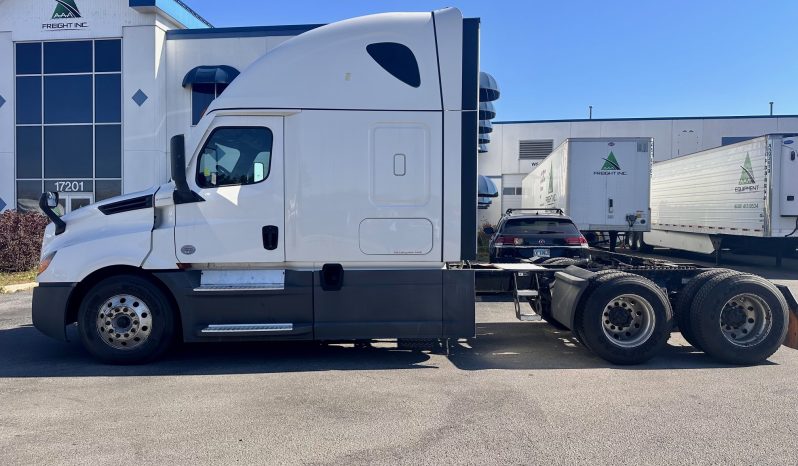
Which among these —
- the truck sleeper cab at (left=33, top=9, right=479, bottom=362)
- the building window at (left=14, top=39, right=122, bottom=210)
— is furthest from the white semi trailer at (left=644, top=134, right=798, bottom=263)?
the building window at (left=14, top=39, right=122, bottom=210)

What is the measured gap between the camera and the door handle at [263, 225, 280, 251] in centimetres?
628

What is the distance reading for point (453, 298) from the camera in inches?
252

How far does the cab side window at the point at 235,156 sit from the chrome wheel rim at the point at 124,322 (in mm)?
1491

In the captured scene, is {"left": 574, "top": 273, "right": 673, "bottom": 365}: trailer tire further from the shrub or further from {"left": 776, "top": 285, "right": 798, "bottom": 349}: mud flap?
the shrub

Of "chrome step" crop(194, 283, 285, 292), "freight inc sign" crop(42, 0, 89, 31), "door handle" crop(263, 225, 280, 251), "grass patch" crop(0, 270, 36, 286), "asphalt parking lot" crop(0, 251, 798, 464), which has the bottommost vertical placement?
"asphalt parking lot" crop(0, 251, 798, 464)

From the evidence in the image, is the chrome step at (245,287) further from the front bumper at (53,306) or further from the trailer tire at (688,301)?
the trailer tire at (688,301)

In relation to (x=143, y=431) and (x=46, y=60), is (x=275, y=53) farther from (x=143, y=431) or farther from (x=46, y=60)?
(x=46, y=60)

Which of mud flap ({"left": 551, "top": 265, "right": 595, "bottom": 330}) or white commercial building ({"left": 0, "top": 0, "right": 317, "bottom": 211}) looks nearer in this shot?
mud flap ({"left": 551, "top": 265, "right": 595, "bottom": 330})

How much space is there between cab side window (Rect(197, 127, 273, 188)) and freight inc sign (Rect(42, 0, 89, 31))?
17.5 metres

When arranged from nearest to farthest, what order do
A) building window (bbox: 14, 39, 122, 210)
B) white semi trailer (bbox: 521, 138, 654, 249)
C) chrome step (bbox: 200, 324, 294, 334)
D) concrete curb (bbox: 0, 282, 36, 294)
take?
chrome step (bbox: 200, 324, 294, 334), concrete curb (bbox: 0, 282, 36, 294), white semi trailer (bbox: 521, 138, 654, 249), building window (bbox: 14, 39, 122, 210)

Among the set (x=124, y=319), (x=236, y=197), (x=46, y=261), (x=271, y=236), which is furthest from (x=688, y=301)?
(x=46, y=261)

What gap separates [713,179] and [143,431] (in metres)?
19.1

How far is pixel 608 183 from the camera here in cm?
1773

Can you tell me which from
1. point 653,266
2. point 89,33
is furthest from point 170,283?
point 89,33
